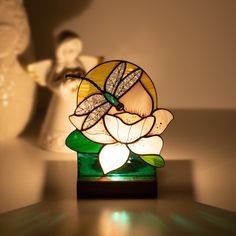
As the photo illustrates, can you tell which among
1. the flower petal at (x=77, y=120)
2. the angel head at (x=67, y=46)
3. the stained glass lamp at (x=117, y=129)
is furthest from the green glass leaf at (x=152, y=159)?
the angel head at (x=67, y=46)

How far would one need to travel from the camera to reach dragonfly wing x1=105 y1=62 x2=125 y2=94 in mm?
544

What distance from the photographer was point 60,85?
686 millimetres

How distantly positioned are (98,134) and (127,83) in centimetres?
9

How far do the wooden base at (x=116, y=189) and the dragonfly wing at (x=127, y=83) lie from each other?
130mm

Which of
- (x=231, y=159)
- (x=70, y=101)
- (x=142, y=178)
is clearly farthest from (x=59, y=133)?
(x=231, y=159)

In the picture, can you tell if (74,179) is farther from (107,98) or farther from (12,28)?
(12,28)

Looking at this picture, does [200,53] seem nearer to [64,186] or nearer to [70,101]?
[70,101]

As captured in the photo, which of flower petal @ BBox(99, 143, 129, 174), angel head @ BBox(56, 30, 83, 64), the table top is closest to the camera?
the table top

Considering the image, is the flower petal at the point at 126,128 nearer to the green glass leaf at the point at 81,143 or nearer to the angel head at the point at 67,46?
the green glass leaf at the point at 81,143

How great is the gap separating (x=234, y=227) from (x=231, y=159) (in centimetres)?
22

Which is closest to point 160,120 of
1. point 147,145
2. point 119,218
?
point 147,145

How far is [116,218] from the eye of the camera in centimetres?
48

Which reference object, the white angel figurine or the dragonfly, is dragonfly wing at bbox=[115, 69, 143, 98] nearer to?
the dragonfly

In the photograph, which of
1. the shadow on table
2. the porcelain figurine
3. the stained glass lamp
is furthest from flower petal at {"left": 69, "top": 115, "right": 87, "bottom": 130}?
the porcelain figurine
